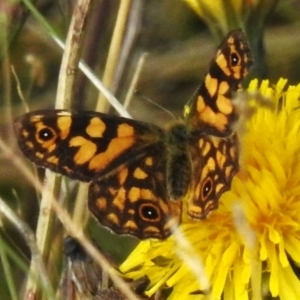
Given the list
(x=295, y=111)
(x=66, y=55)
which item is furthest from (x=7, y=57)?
(x=295, y=111)

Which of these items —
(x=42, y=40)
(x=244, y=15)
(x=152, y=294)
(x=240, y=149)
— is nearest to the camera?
(x=240, y=149)

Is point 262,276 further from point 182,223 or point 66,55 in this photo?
point 66,55

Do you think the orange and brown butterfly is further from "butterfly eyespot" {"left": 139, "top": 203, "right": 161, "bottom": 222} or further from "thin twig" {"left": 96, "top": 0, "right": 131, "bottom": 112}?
"thin twig" {"left": 96, "top": 0, "right": 131, "bottom": 112}

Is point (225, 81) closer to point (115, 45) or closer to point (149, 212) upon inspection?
point (149, 212)

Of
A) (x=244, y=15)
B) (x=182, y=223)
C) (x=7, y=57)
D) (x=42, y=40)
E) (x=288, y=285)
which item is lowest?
(x=288, y=285)

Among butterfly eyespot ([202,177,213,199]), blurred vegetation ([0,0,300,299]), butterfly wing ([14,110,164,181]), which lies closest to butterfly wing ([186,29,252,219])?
butterfly eyespot ([202,177,213,199])

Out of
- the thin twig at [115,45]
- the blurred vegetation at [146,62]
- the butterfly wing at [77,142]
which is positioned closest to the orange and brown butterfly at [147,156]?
the butterfly wing at [77,142]

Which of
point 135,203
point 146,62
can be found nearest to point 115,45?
point 135,203
